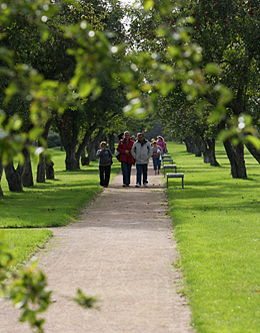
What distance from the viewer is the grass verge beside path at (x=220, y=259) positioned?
5.58 metres

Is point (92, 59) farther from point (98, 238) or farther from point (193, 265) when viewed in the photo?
point (98, 238)

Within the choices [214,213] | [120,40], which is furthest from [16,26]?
[214,213]

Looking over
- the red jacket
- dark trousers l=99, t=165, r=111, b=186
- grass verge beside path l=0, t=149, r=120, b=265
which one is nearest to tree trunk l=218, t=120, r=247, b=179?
the red jacket

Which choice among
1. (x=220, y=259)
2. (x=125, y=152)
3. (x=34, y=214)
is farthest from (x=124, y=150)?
(x=220, y=259)

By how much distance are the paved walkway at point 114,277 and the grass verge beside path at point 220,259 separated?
0.24m

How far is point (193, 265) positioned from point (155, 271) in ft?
1.78

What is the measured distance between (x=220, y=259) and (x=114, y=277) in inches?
69.3

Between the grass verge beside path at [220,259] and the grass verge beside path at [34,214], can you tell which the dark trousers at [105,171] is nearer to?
the grass verge beside path at [34,214]

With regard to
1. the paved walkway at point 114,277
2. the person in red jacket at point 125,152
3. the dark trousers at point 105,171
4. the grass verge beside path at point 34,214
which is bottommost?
Answer: the paved walkway at point 114,277

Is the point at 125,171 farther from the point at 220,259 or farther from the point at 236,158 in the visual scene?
the point at 220,259

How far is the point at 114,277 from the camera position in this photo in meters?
7.30

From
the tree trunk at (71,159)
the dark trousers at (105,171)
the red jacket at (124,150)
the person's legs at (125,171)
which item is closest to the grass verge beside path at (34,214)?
the dark trousers at (105,171)

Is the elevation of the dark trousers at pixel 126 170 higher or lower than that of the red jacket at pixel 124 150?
lower

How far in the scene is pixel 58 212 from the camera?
1409 centimetres
